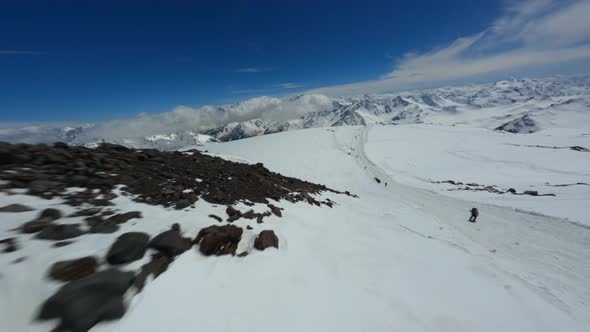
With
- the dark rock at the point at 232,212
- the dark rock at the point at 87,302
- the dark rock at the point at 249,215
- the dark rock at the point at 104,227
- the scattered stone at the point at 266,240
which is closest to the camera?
the dark rock at the point at 87,302

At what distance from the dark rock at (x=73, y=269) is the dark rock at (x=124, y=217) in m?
1.43

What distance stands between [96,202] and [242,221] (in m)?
3.71

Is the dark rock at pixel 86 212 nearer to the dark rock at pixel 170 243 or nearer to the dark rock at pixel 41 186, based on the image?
the dark rock at pixel 41 186

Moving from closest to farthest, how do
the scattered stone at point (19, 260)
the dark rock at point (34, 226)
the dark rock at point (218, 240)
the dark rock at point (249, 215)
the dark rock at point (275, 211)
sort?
the scattered stone at point (19, 260) < the dark rock at point (34, 226) < the dark rock at point (218, 240) < the dark rock at point (249, 215) < the dark rock at point (275, 211)

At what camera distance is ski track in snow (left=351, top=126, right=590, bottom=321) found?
7.17 m

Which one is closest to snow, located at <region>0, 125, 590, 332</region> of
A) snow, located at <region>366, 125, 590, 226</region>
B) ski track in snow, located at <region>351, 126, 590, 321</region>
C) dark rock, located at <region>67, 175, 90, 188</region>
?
ski track in snow, located at <region>351, 126, 590, 321</region>

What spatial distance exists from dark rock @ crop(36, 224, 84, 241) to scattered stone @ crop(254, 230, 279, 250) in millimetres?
3677

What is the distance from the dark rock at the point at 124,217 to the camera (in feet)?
17.4

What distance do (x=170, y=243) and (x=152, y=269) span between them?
0.66 metres

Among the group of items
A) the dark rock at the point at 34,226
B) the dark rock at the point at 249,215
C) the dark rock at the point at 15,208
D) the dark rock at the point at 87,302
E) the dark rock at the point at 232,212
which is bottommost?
the dark rock at the point at 249,215

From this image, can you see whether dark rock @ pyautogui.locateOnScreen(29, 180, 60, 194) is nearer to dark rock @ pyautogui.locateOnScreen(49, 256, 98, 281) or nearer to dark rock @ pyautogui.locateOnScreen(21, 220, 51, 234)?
dark rock @ pyautogui.locateOnScreen(21, 220, 51, 234)

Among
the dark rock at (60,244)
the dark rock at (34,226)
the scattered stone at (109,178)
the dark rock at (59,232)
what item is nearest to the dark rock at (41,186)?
the scattered stone at (109,178)

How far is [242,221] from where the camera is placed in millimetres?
7180

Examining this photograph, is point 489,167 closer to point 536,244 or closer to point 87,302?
point 536,244
